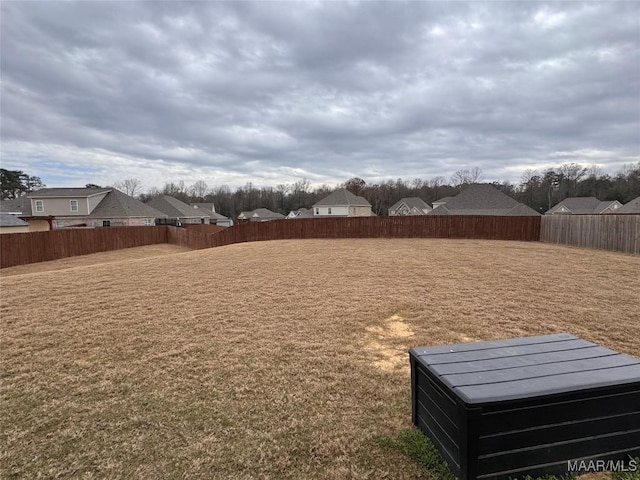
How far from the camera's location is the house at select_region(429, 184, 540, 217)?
2781cm

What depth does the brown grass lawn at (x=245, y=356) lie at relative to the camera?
2395 mm

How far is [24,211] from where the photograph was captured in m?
34.7

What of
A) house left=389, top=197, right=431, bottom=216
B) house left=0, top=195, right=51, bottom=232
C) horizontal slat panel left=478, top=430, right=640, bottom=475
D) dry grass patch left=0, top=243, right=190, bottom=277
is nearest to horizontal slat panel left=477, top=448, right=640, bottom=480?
horizontal slat panel left=478, top=430, right=640, bottom=475

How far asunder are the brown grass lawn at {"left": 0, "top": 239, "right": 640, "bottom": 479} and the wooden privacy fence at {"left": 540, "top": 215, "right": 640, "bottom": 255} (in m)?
5.59

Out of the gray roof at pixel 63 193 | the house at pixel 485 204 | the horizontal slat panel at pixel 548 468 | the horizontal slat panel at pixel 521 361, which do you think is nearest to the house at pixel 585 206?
the house at pixel 485 204

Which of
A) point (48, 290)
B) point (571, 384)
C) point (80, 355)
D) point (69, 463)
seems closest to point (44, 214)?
point (48, 290)

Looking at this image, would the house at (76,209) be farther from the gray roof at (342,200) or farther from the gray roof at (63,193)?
the gray roof at (342,200)

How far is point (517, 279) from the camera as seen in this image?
7.79 m

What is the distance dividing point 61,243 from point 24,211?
2207 cm

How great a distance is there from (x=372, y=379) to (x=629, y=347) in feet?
10.2

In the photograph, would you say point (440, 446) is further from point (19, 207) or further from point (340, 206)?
point (19, 207)

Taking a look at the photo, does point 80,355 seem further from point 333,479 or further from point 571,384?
point 571,384

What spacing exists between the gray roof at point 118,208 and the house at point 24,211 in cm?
414

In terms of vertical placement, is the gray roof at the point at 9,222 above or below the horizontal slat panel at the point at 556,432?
above
